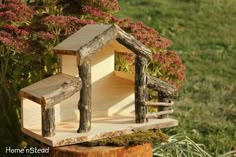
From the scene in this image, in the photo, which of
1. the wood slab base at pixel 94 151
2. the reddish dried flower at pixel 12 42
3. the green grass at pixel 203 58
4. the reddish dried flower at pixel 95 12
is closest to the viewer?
the wood slab base at pixel 94 151

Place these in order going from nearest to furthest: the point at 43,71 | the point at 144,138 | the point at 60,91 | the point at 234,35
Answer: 1. the point at 60,91
2. the point at 144,138
3. the point at 43,71
4. the point at 234,35

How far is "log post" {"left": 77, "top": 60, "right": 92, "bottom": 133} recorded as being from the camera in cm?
265

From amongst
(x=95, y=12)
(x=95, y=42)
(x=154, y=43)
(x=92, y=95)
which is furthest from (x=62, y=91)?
(x=154, y=43)

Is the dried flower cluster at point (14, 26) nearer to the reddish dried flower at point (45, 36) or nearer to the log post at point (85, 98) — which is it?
the reddish dried flower at point (45, 36)

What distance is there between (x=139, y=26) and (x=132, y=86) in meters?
0.68

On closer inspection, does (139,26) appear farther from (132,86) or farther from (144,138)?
(144,138)

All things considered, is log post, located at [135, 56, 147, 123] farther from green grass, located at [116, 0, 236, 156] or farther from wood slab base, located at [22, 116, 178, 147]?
green grass, located at [116, 0, 236, 156]

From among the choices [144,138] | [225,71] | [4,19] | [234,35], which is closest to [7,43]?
[4,19]

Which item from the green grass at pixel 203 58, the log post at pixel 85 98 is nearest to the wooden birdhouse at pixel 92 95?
the log post at pixel 85 98

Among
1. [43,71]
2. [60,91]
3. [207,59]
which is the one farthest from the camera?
[207,59]

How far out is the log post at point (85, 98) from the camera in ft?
8.68

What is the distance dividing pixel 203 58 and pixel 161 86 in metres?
5.79

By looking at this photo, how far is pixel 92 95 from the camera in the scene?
2.97 meters

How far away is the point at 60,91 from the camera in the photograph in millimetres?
2611
